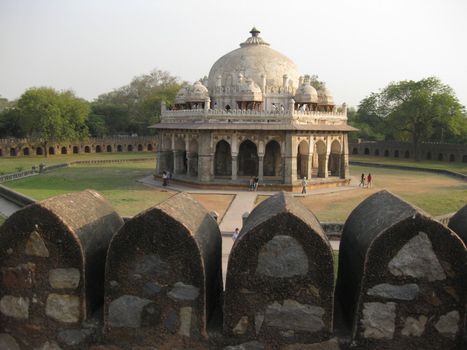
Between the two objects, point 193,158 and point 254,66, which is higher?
point 254,66

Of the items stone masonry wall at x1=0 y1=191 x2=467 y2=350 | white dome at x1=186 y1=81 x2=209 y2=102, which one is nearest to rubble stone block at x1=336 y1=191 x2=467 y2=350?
stone masonry wall at x1=0 y1=191 x2=467 y2=350

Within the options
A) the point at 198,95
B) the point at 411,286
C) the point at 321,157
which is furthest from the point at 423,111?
the point at 411,286

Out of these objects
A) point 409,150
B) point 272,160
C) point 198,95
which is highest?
point 198,95

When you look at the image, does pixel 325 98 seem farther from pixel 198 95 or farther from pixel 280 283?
pixel 280 283

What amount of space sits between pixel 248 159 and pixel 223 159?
69.4 inches

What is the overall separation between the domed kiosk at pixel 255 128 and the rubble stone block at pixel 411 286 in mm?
23833

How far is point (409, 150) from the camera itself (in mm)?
56750

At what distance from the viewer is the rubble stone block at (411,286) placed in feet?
12.0

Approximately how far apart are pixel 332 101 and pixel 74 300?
1253 inches

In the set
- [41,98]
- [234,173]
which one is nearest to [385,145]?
[234,173]

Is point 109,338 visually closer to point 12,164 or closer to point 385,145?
point 12,164

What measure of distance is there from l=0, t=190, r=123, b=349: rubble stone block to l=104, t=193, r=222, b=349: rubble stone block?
27 cm

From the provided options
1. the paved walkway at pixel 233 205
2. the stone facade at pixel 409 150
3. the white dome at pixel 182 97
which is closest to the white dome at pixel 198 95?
the white dome at pixel 182 97

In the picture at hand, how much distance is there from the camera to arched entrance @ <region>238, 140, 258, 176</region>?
3097 centimetres
